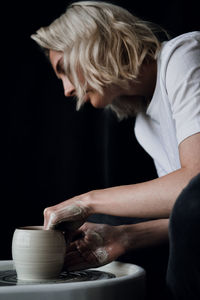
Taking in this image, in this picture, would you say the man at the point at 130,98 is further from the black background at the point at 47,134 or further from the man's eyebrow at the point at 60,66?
the black background at the point at 47,134

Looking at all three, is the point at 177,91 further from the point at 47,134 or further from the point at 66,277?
the point at 47,134

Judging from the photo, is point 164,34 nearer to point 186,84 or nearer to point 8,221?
point 186,84

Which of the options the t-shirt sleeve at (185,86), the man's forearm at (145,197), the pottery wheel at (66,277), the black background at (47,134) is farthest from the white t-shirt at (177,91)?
the black background at (47,134)

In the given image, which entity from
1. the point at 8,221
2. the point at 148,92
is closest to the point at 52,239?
the point at 148,92

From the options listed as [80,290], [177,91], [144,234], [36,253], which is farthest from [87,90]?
[80,290]

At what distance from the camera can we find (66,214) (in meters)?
1.00

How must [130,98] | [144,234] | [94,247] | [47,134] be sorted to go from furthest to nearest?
[47,134] < [130,98] < [144,234] < [94,247]

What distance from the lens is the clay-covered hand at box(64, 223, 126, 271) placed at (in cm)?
106

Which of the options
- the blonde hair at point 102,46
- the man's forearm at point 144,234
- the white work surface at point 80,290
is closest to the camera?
the white work surface at point 80,290

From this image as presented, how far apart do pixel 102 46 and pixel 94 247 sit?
1.97ft

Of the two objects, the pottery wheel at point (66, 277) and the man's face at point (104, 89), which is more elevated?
the man's face at point (104, 89)

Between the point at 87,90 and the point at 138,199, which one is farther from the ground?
the point at 87,90

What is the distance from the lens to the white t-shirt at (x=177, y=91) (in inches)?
42.2

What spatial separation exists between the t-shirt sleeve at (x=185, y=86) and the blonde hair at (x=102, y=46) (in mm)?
139
